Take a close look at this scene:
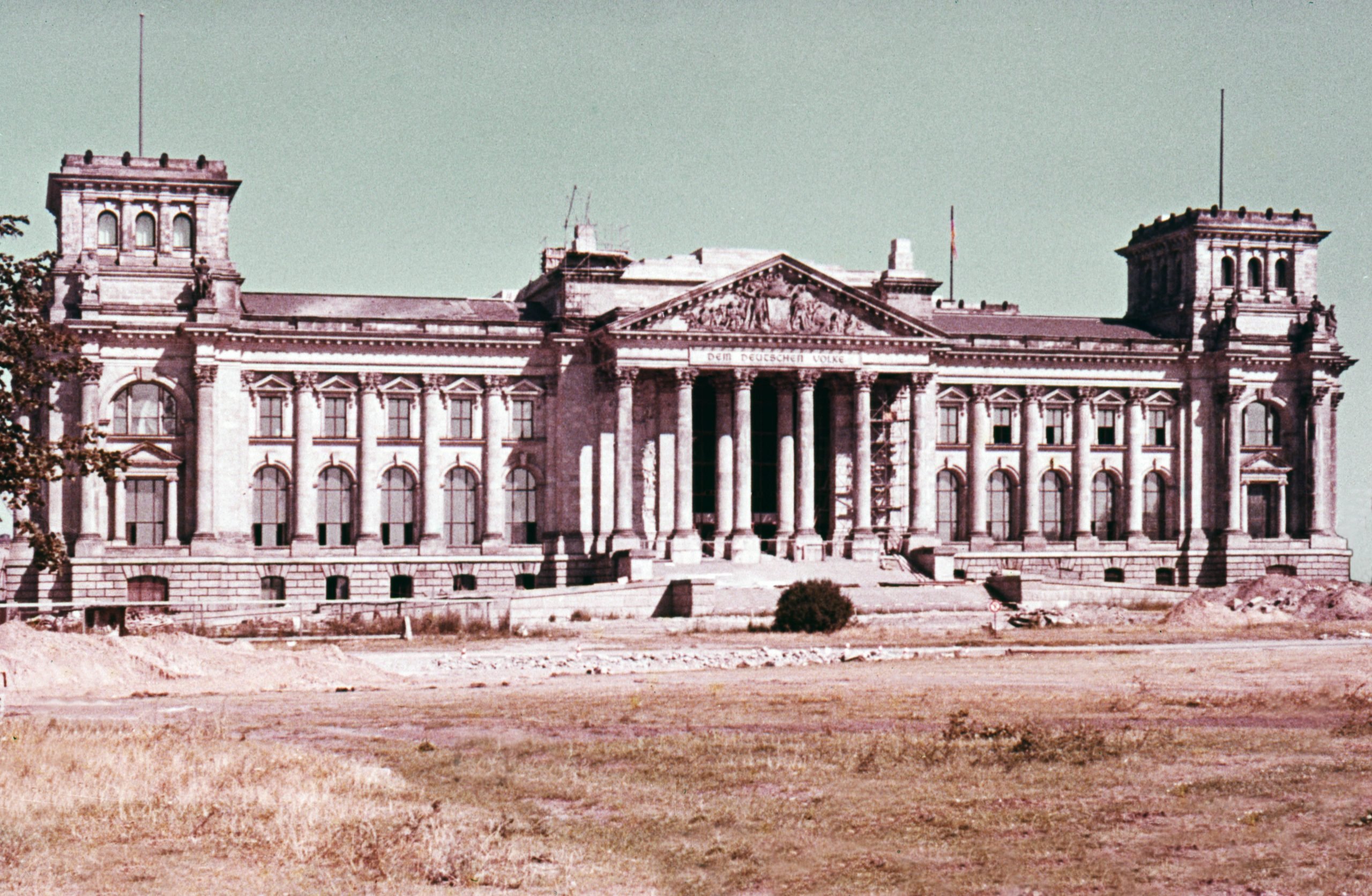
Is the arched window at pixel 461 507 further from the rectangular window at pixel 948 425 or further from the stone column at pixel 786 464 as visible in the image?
the rectangular window at pixel 948 425

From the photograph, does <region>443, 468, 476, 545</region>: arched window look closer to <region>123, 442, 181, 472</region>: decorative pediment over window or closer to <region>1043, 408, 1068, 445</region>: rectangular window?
<region>123, 442, 181, 472</region>: decorative pediment over window

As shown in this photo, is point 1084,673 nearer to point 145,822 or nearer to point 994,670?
point 994,670

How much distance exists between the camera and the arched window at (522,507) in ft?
265

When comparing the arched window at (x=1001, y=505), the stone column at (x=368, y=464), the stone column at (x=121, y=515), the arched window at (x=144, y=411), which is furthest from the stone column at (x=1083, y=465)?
the stone column at (x=121, y=515)

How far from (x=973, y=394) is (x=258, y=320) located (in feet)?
113

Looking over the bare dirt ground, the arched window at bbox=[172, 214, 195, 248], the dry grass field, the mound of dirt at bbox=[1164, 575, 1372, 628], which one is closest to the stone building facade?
the arched window at bbox=[172, 214, 195, 248]

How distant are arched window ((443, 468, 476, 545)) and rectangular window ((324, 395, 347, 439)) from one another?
5.35 meters

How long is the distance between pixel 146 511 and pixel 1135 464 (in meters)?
47.7

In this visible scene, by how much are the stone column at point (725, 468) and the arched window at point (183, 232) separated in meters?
24.0

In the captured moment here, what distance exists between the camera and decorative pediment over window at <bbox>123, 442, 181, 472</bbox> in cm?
7531

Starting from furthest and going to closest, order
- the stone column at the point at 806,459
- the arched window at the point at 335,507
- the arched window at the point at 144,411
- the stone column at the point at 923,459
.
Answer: the stone column at the point at 923,459, the stone column at the point at 806,459, the arched window at the point at 335,507, the arched window at the point at 144,411

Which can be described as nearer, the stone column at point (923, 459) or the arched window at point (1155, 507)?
the stone column at point (923, 459)

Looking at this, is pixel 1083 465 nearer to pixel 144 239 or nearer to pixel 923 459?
pixel 923 459

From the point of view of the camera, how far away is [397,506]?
79.5m
